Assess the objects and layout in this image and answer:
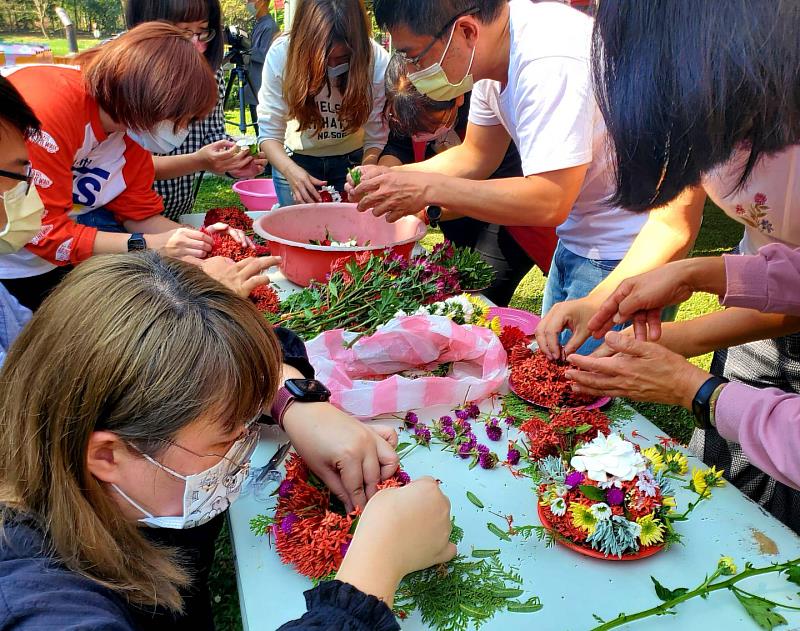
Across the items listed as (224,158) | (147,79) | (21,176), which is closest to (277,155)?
(224,158)

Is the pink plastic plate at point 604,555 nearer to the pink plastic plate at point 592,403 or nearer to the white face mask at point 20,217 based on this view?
the pink plastic plate at point 592,403

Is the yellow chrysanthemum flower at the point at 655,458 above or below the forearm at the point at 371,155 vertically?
below

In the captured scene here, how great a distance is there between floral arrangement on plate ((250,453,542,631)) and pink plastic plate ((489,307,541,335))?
3.16 ft

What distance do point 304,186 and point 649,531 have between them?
7.80 feet

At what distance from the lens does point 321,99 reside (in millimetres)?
3438

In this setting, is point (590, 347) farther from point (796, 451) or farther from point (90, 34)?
point (90, 34)

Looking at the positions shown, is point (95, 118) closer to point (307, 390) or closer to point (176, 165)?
point (176, 165)

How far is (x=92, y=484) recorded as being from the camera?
0.97m

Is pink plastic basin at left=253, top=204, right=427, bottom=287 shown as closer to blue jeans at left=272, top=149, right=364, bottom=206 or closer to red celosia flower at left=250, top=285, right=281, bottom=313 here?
red celosia flower at left=250, top=285, right=281, bottom=313

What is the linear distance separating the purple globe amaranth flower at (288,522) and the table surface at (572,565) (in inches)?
2.5

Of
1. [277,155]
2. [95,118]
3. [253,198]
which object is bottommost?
[253,198]

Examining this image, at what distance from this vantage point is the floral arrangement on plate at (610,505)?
112cm

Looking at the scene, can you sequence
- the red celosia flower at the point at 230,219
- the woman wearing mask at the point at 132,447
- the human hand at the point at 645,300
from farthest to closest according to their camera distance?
the red celosia flower at the point at 230,219 → the human hand at the point at 645,300 → the woman wearing mask at the point at 132,447

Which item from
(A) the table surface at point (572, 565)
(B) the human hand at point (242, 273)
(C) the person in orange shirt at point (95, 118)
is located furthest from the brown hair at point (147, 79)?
(A) the table surface at point (572, 565)
